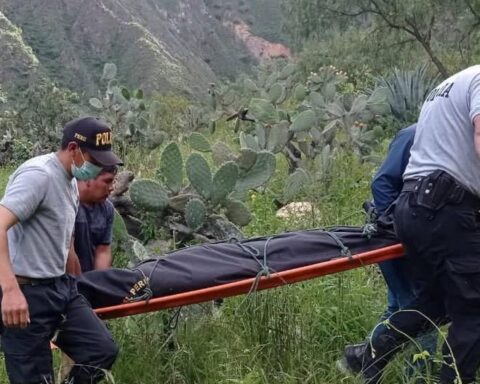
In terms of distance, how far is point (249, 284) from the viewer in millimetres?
3523

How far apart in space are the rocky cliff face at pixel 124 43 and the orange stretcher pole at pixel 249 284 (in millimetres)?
22513

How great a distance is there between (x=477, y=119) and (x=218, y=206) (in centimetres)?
228

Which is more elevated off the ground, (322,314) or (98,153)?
(98,153)

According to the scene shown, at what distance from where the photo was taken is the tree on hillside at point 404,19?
16391mm

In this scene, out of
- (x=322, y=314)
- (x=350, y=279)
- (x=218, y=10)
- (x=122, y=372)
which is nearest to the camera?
(x=122, y=372)

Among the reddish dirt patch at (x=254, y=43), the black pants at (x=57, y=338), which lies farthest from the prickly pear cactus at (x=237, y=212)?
the reddish dirt patch at (x=254, y=43)

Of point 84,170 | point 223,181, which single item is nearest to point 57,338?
point 84,170

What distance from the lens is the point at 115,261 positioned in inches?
195

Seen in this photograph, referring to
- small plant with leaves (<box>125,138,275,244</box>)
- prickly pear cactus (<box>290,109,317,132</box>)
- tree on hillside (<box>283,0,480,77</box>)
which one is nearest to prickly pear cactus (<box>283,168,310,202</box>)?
prickly pear cactus (<box>290,109,317,132</box>)

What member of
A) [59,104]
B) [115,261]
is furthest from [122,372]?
[59,104]

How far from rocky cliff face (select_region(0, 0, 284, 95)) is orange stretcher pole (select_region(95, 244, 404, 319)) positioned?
73.9ft

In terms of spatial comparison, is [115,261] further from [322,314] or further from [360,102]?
[360,102]

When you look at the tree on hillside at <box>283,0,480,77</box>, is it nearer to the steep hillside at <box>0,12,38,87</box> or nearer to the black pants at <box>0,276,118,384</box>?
the steep hillside at <box>0,12,38,87</box>

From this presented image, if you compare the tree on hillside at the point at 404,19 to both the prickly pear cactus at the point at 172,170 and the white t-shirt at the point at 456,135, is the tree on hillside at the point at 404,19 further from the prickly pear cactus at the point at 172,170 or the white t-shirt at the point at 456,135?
the white t-shirt at the point at 456,135
